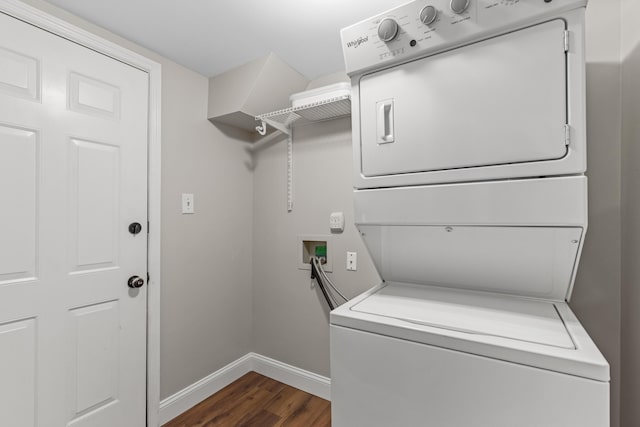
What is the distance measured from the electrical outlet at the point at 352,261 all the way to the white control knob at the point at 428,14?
135 centimetres

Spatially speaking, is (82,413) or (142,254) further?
(142,254)

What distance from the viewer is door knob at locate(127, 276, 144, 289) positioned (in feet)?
5.65

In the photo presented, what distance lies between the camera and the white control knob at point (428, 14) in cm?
105

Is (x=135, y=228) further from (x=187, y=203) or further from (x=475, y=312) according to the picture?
(x=475, y=312)

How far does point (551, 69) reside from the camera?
91cm

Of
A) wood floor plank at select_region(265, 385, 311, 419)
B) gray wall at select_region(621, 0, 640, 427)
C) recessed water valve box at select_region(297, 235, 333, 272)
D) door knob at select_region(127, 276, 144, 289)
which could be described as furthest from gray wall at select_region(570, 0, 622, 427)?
door knob at select_region(127, 276, 144, 289)

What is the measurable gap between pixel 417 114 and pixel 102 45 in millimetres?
1683

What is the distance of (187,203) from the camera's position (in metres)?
2.03

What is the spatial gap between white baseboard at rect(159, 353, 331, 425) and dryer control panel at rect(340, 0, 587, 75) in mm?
2047

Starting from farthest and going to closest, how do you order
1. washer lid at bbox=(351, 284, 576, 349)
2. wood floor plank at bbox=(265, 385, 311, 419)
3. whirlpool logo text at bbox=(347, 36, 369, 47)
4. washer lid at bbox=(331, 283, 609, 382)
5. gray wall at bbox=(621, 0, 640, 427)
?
1. wood floor plank at bbox=(265, 385, 311, 419)
2. whirlpool logo text at bbox=(347, 36, 369, 47)
3. gray wall at bbox=(621, 0, 640, 427)
4. washer lid at bbox=(351, 284, 576, 349)
5. washer lid at bbox=(331, 283, 609, 382)

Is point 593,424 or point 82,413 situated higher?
point 593,424

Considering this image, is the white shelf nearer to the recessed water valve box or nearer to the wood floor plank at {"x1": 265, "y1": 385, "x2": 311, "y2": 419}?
the recessed water valve box

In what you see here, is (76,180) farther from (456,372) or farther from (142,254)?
(456,372)

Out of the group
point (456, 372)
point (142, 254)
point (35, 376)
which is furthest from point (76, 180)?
point (456, 372)
